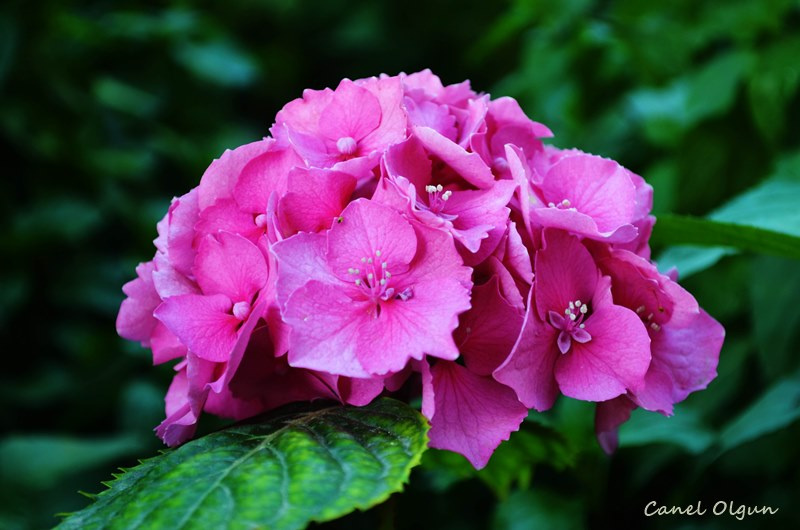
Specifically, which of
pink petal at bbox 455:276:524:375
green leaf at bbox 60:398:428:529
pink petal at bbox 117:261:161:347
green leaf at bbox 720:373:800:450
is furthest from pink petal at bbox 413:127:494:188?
green leaf at bbox 720:373:800:450

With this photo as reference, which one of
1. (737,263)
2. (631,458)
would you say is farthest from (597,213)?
(737,263)

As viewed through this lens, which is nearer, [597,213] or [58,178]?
[597,213]

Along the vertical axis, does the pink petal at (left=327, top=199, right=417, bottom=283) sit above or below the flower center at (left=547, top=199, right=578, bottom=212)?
below

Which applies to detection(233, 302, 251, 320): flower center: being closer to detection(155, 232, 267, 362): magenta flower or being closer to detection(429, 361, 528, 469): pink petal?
detection(155, 232, 267, 362): magenta flower

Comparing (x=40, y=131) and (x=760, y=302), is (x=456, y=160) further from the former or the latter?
(x=40, y=131)

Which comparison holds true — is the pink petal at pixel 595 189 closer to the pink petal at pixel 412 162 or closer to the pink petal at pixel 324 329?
the pink petal at pixel 412 162

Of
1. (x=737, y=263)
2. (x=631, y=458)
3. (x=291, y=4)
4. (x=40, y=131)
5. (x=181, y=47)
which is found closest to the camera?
(x=631, y=458)

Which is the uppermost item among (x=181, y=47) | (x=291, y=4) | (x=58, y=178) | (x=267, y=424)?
(x=291, y=4)
